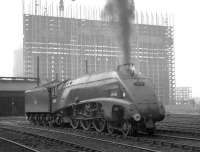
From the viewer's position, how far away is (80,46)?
306ft

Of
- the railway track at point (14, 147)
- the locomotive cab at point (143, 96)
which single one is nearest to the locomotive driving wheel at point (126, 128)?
the locomotive cab at point (143, 96)

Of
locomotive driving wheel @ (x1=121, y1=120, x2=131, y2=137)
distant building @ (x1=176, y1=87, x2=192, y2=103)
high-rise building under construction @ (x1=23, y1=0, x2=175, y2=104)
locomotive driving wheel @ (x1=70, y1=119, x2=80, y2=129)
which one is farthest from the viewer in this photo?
distant building @ (x1=176, y1=87, x2=192, y2=103)

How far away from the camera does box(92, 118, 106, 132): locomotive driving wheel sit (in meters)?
16.3

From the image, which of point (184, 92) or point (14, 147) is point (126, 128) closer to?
point (14, 147)

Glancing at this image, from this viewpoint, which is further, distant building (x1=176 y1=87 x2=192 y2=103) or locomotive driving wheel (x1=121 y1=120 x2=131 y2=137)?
distant building (x1=176 y1=87 x2=192 y2=103)

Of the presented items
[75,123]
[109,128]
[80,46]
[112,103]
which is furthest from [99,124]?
[80,46]

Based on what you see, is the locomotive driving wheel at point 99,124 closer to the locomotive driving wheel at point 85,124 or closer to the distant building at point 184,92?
the locomotive driving wheel at point 85,124

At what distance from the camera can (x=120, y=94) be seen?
1509 cm

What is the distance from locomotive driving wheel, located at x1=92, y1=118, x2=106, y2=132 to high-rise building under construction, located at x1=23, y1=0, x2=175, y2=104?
7192 cm

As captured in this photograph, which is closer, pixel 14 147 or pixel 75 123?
pixel 14 147

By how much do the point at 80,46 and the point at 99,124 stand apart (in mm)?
77350

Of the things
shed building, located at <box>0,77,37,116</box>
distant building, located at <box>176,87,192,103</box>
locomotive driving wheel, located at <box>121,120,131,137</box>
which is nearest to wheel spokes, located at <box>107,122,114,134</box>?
locomotive driving wheel, located at <box>121,120,131,137</box>

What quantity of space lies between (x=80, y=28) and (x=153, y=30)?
2001cm

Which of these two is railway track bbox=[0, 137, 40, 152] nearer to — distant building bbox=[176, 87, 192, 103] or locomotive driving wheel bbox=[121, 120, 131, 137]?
locomotive driving wheel bbox=[121, 120, 131, 137]
